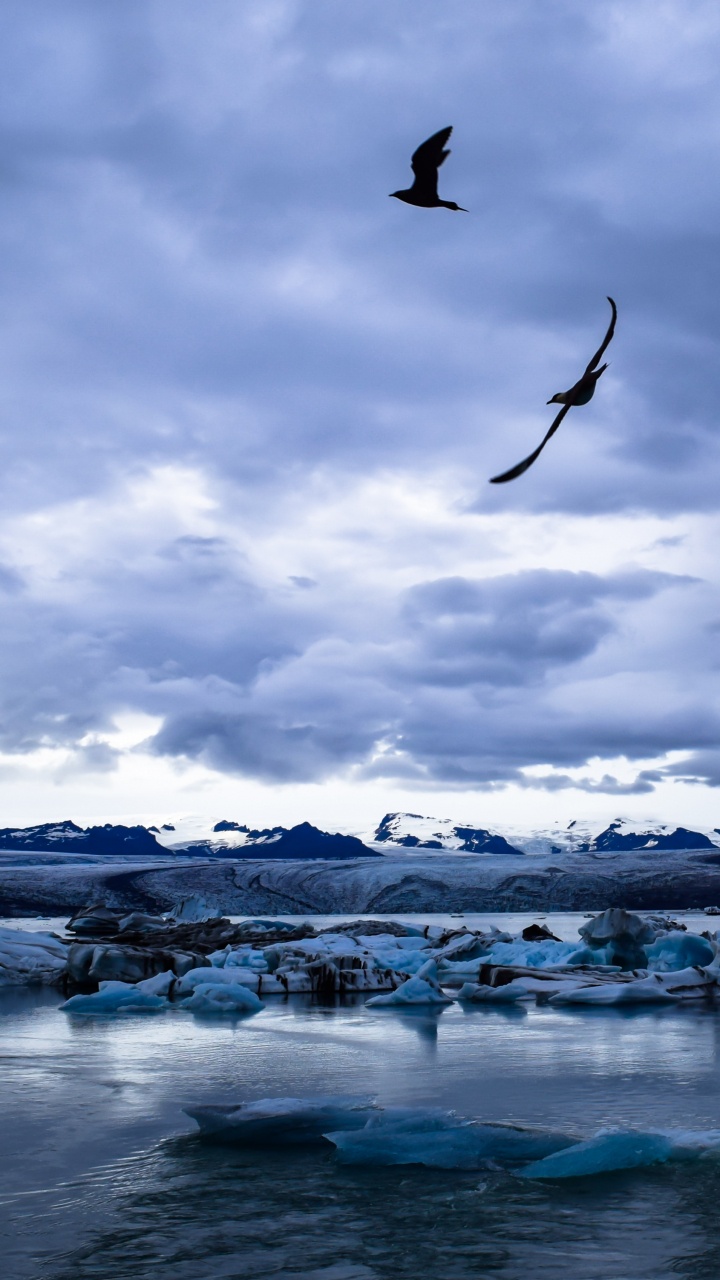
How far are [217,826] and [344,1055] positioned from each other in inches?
7649

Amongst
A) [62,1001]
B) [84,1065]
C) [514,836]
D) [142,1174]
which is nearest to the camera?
[142,1174]

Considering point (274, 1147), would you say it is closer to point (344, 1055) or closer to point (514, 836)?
point (344, 1055)

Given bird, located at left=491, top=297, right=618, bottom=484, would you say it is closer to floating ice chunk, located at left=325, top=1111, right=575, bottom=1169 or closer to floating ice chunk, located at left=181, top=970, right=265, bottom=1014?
floating ice chunk, located at left=325, top=1111, right=575, bottom=1169

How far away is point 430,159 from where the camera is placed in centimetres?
375

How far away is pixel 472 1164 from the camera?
154 inches

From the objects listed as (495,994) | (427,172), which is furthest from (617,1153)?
(495,994)

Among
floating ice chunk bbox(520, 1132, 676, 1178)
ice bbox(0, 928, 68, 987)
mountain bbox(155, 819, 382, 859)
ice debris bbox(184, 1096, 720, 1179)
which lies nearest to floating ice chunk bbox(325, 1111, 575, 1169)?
ice debris bbox(184, 1096, 720, 1179)

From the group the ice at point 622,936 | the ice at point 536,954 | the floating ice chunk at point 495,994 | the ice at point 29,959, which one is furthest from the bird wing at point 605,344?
the ice at point 29,959

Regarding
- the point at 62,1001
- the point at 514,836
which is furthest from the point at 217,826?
the point at 62,1001

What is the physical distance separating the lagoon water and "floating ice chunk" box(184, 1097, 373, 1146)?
10 cm

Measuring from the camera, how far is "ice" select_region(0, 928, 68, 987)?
13.5 metres

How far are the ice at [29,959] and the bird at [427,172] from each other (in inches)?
464

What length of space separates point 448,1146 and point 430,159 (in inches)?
140

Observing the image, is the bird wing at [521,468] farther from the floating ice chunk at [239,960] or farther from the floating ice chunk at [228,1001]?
the floating ice chunk at [239,960]
